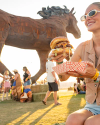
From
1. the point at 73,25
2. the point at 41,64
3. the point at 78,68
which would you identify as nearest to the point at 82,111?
the point at 78,68

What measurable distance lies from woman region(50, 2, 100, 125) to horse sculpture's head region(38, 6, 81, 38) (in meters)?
6.97

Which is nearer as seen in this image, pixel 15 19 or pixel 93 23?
pixel 93 23

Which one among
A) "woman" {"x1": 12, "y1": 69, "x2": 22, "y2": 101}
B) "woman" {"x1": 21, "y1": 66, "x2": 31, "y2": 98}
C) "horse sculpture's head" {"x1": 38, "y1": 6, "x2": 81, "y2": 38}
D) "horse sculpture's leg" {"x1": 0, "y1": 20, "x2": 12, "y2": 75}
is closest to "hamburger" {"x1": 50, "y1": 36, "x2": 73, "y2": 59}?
"woman" {"x1": 21, "y1": 66, "x2": 31, "y2": 98}

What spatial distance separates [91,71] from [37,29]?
630 cm

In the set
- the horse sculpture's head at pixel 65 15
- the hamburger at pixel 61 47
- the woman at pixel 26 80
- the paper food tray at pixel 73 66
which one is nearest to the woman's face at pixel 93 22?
the hamburger at pixel 61 47

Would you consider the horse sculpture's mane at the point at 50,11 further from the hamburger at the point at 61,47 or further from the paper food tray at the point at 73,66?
the paper food tray at the point at 73,66

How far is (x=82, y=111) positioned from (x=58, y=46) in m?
0.74

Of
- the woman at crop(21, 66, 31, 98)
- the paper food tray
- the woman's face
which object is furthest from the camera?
the woman at crop(21, 66, 31, 98)

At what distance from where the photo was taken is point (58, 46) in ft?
5.72

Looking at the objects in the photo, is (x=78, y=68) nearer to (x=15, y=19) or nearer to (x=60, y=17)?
(x=15, y=19)

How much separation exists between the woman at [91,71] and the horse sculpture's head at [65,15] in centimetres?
697

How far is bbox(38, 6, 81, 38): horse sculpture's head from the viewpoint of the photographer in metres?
8.25

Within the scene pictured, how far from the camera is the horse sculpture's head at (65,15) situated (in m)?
8.25

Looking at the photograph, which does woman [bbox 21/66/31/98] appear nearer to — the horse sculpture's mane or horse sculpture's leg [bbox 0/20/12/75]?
horse sculpture's leg [bbox 0/20/12/75]
